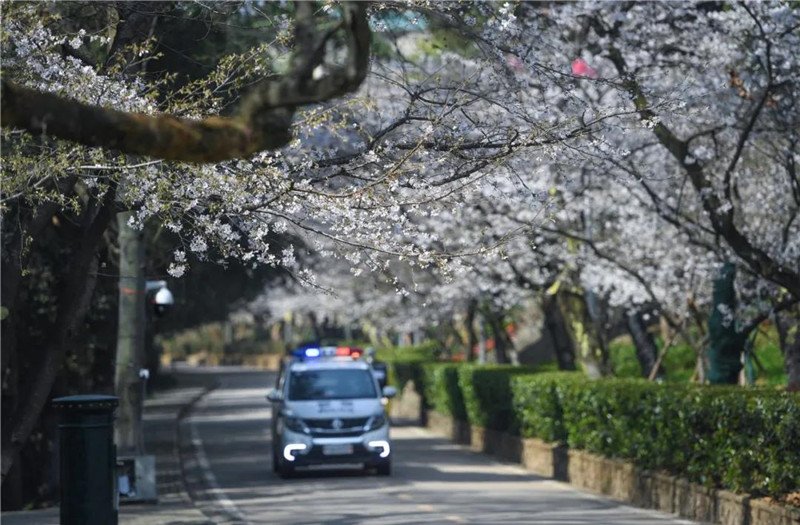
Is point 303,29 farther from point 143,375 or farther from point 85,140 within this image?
point 143,375

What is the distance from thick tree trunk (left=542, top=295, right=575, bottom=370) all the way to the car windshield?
21.0ft

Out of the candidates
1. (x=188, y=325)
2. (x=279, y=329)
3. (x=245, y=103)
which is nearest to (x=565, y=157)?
(x=245, y=103)

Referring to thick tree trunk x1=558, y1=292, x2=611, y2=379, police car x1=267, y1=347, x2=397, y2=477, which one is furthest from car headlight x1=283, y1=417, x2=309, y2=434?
thick tree trunk x1=558, y1=292, x2=611, y2=379

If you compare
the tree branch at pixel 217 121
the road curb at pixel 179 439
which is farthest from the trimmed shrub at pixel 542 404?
the tree branch at pixel 217 121

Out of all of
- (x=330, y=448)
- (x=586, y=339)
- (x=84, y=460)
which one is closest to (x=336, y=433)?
(x=330, y=448)

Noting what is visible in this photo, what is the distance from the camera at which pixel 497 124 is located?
36.3 ft

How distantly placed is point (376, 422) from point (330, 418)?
754 millimetres

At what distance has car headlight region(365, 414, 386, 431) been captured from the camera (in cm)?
2161

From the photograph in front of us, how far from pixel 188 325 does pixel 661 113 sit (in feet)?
136

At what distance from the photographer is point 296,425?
71.1ft

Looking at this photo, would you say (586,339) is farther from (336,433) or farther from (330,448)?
(330,448)

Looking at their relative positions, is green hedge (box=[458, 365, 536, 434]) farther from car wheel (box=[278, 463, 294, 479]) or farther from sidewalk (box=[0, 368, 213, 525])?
sidewalk (box=[0, 368, 213, 525])

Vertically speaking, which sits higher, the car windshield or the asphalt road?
the car windshield

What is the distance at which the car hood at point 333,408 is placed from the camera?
21844 millimetres
